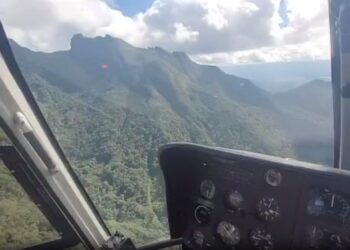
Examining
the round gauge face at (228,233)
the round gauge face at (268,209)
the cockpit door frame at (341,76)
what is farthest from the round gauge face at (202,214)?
the cockpit door frame at (341,76)

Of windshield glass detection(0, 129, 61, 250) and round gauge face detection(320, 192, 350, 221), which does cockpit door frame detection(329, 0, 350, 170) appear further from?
windshield glass detection(0, 129, 61, 250)

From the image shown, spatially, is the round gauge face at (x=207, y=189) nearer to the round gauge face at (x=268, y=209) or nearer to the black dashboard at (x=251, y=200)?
the black dashboard at (x=251, y=200)

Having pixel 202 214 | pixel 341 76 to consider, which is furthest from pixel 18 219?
pixel 341 76

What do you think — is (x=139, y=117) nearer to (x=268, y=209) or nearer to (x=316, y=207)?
(x=268, y=209)

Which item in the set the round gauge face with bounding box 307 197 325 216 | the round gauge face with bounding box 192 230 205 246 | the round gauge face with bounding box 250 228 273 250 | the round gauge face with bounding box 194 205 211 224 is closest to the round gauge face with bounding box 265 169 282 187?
the round gauge face with bounding box 307 197 325 216

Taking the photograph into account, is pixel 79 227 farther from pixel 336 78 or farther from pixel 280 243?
pixel 336 78
